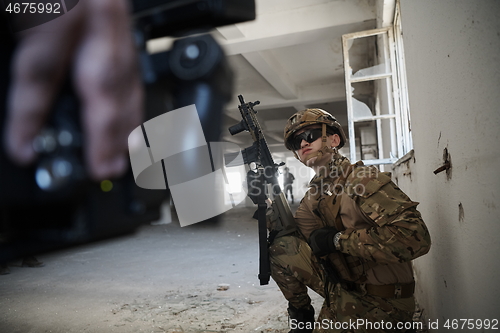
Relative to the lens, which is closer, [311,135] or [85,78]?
[311,135]

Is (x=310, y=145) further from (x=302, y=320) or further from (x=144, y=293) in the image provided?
(x=144, y=293)

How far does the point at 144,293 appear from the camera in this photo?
247 cm

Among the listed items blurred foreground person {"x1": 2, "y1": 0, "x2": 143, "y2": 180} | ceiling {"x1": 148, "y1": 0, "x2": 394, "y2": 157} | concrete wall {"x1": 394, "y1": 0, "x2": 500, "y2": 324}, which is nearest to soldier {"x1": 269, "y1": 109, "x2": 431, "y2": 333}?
concrete wall {"x1": 394, "y1": 0, "x2": 500, "y2": 324}

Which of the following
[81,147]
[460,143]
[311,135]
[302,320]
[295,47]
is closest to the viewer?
[460,143]

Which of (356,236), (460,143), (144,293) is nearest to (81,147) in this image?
(144,293)

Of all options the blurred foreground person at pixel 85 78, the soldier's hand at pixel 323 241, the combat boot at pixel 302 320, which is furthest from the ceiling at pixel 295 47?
the combat boot at pixel 302 320

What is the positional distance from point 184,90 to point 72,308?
491cm

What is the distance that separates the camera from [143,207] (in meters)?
6.86

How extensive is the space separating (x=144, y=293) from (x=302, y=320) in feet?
4.98

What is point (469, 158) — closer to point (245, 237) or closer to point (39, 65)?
point (245, 237)

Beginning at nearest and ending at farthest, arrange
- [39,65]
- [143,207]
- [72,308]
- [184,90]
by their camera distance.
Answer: [72,308], [39,65], [184,90], [143,207]

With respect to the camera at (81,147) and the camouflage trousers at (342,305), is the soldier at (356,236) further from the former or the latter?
the camera at (81,147)

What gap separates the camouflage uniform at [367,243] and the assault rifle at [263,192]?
0.24 meters

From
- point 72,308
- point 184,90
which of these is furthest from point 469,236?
point 184,90
